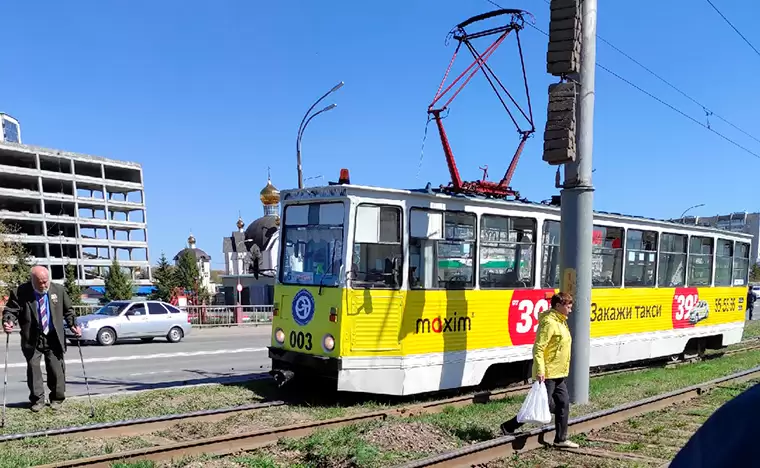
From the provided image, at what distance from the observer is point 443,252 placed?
391 inches

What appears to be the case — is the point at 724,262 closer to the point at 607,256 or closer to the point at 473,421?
the point at 607,256

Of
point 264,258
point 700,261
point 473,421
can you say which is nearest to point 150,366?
point 473,421

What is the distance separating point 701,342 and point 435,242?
32.9 ft

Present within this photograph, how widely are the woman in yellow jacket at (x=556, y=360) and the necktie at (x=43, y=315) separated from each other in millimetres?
5912

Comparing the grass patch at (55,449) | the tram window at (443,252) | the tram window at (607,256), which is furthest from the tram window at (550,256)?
the grass patch at (55,449)

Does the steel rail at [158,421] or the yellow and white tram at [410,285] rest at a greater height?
the yellow and white tram at [410,285]

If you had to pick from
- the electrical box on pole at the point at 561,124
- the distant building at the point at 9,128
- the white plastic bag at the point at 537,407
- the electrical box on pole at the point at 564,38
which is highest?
the distant building at the point at 9,128

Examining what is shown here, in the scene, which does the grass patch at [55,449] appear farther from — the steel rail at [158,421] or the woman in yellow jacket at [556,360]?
the woman in yellow jacket at [556,360]

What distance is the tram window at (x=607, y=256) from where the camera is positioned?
12.3 meters

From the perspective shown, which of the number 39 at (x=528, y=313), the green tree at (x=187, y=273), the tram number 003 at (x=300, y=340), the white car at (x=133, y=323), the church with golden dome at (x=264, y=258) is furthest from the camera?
the green tree at (x=187, y=273)

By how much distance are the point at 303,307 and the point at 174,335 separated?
50.8 ft

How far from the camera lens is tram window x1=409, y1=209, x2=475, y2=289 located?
378 inches

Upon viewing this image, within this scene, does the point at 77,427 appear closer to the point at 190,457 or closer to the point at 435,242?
the point at 190,457

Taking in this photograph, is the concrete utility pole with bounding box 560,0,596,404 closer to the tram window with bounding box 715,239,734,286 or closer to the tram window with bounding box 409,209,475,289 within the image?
the tram window with bounding box 409,209,475,289
